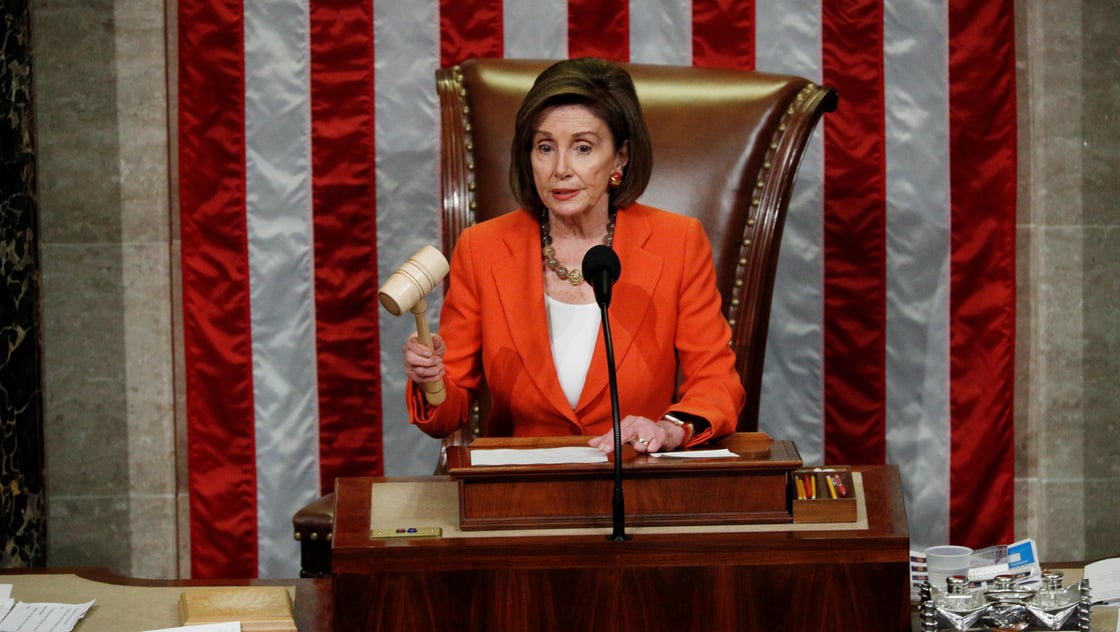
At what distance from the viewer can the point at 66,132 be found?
376 cm

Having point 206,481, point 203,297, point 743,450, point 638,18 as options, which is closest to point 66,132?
point 203,297

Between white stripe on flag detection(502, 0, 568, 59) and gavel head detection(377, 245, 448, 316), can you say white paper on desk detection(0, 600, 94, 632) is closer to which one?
gavel head detection(377, 245, 448, 316)

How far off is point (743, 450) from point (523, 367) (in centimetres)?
67

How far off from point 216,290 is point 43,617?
1.77m

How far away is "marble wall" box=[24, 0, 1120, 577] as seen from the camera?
3.75m

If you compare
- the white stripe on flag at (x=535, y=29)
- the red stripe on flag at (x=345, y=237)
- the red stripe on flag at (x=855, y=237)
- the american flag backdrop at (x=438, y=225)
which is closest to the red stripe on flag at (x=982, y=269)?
the american flag backdrop at (x=438, y=225)

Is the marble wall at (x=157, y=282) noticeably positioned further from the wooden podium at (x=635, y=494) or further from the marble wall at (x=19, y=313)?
the wooden podium at (x=635, y=494)

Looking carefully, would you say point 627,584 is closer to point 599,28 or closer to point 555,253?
point 555,253

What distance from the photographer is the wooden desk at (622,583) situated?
1.87 m

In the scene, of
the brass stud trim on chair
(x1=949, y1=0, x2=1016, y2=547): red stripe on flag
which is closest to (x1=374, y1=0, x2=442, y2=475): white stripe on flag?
the brass stud trim on chair

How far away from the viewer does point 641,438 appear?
2170mm

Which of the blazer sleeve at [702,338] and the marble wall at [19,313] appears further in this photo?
the marble wall at [19,313]

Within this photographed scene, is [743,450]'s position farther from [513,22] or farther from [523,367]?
[513,22]

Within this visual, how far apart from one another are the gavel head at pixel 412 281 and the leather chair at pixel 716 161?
114 centimetres
